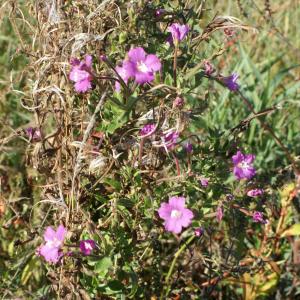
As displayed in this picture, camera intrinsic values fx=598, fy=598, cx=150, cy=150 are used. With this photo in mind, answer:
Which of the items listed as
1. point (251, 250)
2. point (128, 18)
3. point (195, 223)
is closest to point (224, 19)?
point (128, 18)

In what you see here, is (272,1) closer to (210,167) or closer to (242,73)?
(242,73)

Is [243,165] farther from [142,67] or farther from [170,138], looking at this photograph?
[142,67]

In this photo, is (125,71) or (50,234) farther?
(50,234)

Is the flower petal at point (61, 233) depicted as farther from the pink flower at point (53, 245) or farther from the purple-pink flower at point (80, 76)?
the purple-pink flower at point (80, 76)

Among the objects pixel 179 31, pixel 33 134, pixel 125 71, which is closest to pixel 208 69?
pixel 179 31

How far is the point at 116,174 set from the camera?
1.32m

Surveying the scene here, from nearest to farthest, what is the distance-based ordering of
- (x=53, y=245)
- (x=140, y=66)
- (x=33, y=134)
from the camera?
1. (x=140, y=66)
2. (x=53, y=245)
3. (x=33, y=134)

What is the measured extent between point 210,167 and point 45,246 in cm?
40

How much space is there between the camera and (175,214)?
118 cm

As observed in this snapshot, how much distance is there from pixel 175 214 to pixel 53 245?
26 centimetres

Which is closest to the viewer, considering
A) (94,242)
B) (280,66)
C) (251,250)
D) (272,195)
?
(94,242)

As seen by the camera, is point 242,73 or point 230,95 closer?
point 230,95

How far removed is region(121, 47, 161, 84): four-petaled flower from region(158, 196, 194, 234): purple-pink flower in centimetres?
25

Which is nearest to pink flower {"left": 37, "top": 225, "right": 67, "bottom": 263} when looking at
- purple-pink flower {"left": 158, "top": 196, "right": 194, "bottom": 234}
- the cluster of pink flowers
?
the cluster of pink flowers
